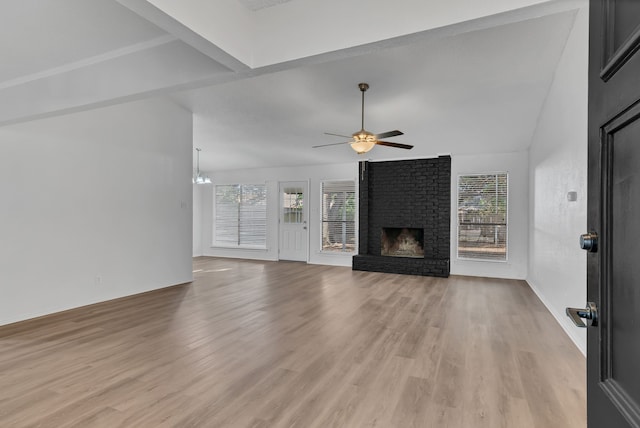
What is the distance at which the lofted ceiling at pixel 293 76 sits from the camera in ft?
7.94

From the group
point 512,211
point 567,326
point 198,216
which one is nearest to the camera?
point 567,326

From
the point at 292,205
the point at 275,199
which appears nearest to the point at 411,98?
the point at 292,205

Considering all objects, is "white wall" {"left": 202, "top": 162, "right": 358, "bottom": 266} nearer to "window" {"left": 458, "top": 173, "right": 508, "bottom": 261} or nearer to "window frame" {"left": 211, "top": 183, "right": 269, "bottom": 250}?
"window frame" {"left": 211, "top": 183, "right": 269, "bottom": 250}

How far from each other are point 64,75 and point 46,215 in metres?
1.88

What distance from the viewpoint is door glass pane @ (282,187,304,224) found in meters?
8.85

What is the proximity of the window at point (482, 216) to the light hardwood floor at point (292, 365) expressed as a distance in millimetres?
2152

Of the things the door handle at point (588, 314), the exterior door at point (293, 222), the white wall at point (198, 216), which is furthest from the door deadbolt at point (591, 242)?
the white wall at point (198, 216)

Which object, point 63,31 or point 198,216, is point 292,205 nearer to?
point 198,216

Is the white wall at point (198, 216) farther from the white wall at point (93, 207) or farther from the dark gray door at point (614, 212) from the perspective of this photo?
the dark gray door at point (614, 212)

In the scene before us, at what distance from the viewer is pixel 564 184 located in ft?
11.9

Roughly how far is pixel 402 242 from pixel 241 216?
4.50 m

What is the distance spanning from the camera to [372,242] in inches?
311

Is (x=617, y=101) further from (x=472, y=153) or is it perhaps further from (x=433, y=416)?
(x=472, y=153)

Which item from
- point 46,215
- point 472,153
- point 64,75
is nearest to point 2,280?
point 46,215
